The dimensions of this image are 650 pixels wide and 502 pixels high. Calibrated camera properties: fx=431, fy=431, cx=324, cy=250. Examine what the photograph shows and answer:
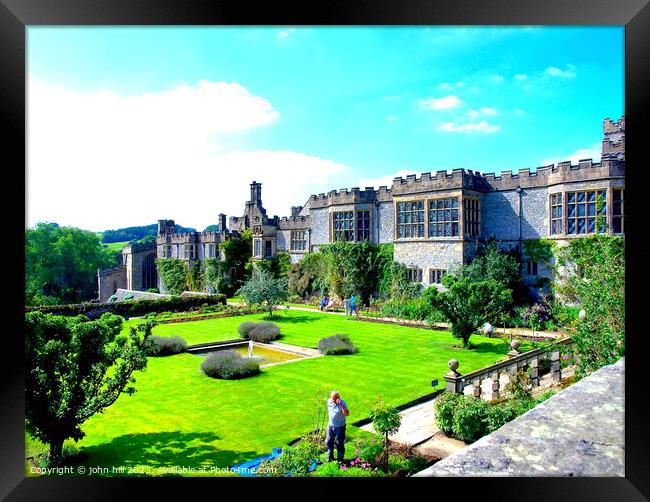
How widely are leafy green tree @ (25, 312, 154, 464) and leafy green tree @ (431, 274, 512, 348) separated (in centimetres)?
819

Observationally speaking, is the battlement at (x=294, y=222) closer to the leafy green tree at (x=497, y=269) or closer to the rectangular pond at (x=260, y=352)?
the leafy green tree at (x=497, y=269)

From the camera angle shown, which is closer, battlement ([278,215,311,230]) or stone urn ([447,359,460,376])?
stone urn ([447,359,460,376])

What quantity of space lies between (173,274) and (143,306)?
39.0 feet

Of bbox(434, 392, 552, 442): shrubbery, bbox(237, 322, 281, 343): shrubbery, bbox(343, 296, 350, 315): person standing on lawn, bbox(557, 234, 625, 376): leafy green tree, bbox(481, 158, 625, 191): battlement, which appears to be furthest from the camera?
bbox(343, 296, 350, 315): person standing on lawn

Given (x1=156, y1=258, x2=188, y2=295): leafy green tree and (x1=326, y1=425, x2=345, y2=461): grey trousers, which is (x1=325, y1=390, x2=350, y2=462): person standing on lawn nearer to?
(x1=326, y1=425, x2=345, y2=461): grey trousers

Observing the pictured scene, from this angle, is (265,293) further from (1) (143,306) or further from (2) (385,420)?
(2) (385,420)

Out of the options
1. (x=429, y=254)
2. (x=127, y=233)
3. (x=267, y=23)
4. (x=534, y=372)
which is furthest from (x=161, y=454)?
(x=127, y=233)

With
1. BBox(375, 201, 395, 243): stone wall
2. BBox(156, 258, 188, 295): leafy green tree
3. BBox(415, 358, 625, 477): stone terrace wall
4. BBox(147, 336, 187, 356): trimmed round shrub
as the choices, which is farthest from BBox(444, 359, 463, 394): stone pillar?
BBox(156, 258, 188, 295): leafy green tree

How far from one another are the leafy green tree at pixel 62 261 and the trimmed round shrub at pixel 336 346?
53.9 ft

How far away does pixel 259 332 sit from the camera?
13133mm

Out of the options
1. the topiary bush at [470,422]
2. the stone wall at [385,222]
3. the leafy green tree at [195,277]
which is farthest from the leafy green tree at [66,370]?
the leafy green tree at [195,277]

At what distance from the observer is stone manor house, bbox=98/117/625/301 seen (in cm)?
1460

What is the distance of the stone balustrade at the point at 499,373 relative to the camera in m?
6.84
